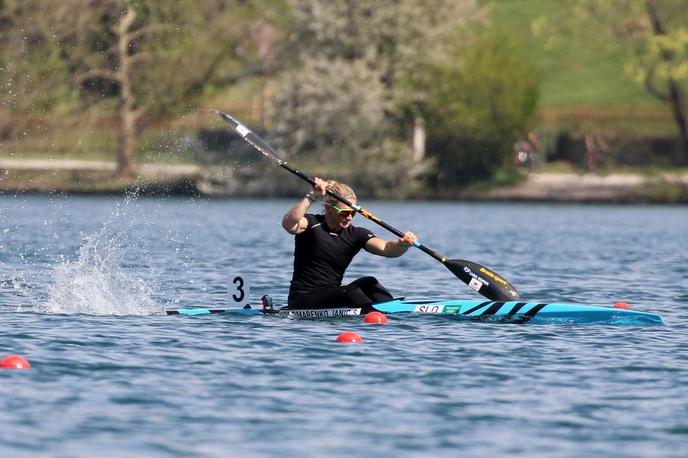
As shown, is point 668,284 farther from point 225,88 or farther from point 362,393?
point 225,88

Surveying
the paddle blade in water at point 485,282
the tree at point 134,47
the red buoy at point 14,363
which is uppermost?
the tree at point 134,47

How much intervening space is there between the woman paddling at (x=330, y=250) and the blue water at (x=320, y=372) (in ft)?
1.29

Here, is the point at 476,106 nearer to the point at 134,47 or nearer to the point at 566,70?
the point at 134,47

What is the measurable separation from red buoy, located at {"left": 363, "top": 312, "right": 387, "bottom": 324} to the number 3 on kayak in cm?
165

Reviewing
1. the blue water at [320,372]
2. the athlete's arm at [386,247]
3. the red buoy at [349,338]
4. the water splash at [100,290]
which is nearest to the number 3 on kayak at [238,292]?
the blue water at [320,372]

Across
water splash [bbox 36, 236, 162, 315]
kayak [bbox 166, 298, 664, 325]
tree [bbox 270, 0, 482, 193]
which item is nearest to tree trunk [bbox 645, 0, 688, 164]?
tree [bbox 270, 0, 482, 193]

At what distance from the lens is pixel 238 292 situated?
18234mm

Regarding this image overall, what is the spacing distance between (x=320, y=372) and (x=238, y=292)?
455cm

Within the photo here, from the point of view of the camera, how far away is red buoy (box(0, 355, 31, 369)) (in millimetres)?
13727

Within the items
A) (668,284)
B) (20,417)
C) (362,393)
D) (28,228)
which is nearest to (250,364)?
(362,393)

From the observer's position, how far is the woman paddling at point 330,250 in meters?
17.1

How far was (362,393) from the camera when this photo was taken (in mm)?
12727

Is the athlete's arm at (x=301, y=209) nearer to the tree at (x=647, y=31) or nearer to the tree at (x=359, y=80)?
the tree at (x=359, y=80)

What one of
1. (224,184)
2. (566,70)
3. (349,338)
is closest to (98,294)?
(349,338)
